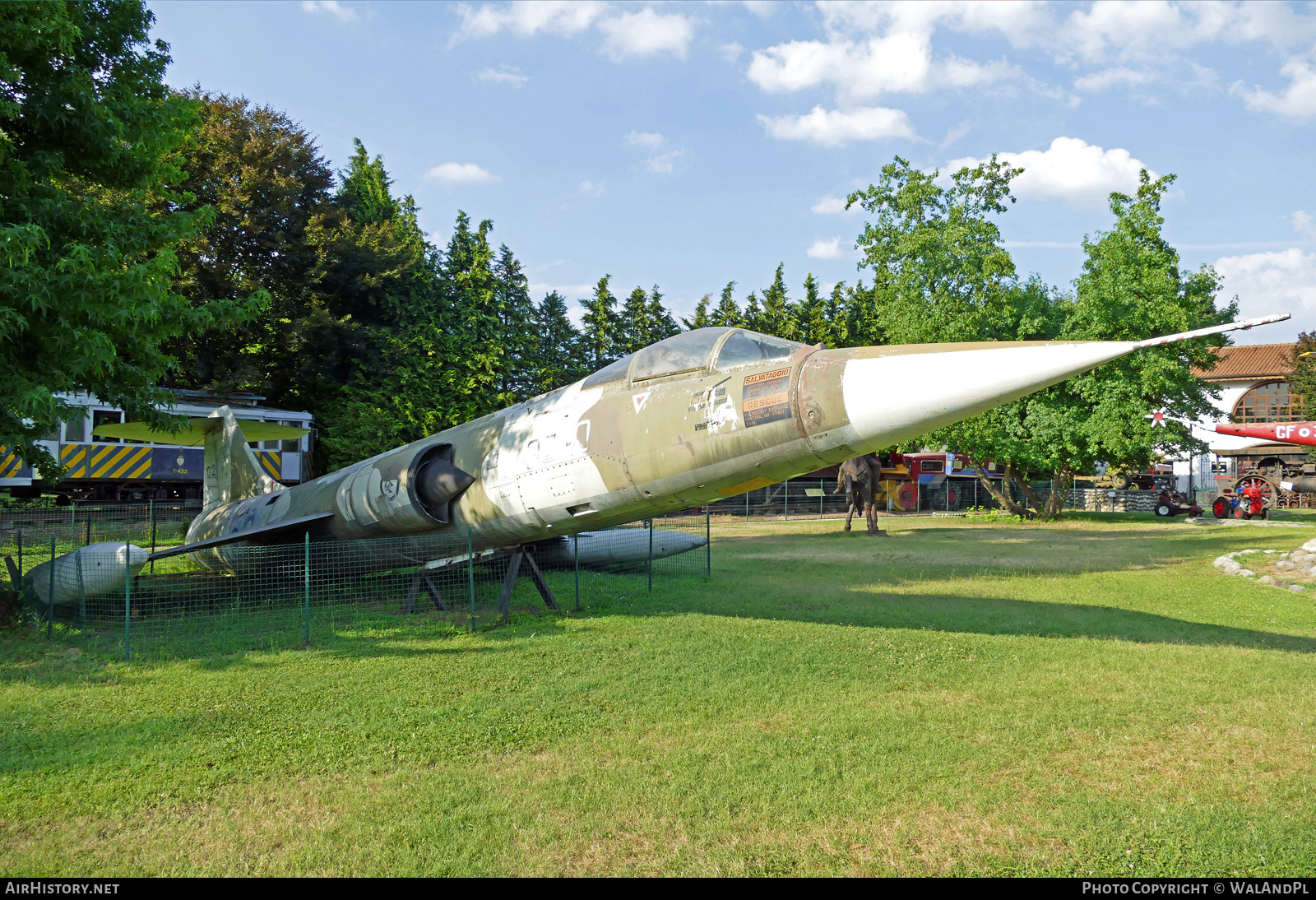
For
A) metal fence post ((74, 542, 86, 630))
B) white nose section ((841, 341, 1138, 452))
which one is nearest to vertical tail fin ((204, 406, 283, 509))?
metal fence post ((74, 542, 86, 630))

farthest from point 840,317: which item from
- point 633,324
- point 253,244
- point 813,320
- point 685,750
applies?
point 685,750

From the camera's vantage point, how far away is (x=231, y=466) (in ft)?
43.7

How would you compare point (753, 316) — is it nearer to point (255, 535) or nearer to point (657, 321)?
point (657, 321)

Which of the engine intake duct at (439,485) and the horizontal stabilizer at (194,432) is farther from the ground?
the horizontal stabilizer at (194,432)

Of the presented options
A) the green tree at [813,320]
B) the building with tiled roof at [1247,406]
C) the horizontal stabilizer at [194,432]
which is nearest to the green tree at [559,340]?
the green tree at [813,320]

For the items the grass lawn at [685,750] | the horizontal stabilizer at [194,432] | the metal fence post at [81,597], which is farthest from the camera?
the horizontal stabilizer at [194,432]

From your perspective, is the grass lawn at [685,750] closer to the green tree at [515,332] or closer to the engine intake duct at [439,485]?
the engine intake duct at [439,485]

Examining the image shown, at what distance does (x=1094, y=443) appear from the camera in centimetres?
2573

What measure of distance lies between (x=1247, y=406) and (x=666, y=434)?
68.9 meters

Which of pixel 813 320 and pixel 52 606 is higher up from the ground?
pixel 813 320

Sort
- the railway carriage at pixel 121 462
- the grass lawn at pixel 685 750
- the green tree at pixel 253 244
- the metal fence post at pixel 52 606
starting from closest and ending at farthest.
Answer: the grass lawn at pixel 685 750 → the metal fence post at pixel 52 606 → the railway carriage at pixel 121 462 → the green tree at pixel 253 244

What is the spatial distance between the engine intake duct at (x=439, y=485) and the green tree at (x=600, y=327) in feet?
92.4

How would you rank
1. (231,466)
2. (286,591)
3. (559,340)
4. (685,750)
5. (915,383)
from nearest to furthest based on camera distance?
(685,750) → (915,383) → (286,591) → (231,466) → (559,340)

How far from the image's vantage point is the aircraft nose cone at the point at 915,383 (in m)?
5.61
